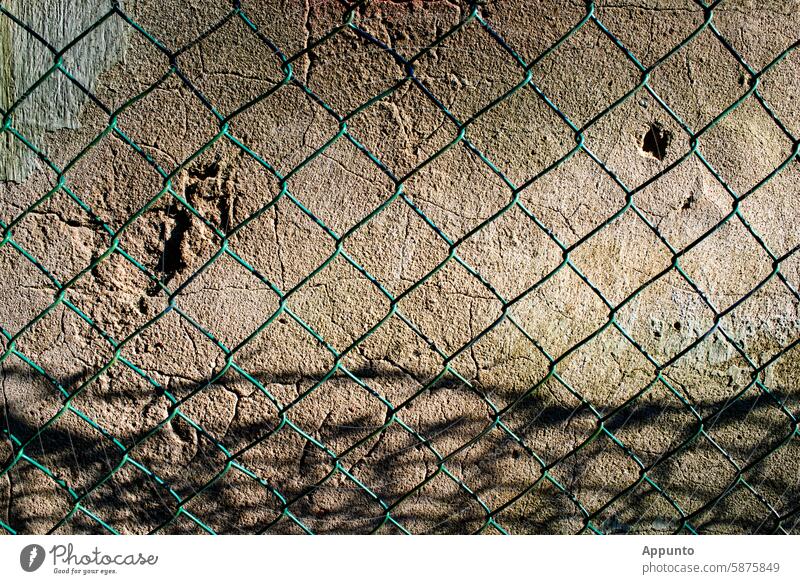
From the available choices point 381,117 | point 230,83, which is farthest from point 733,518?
point 230,83

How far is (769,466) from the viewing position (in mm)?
1944

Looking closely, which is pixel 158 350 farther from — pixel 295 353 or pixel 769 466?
pixel 769 466

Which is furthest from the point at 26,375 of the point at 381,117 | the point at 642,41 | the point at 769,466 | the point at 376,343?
the point at 769,466

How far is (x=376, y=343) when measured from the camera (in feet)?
6.12

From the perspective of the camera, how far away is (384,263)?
1858 mm

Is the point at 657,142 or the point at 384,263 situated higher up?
the point at 657,142

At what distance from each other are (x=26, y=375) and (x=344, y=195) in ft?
3.17

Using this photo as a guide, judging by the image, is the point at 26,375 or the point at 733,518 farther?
the point at 733,518

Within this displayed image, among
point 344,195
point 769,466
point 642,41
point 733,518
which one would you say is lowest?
point 733,518

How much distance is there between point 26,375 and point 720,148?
1.97m

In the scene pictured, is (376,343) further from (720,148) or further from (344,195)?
(720,148)

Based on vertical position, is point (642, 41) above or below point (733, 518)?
above

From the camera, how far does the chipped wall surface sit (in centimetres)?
180

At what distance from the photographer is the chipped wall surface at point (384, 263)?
5.90ft
